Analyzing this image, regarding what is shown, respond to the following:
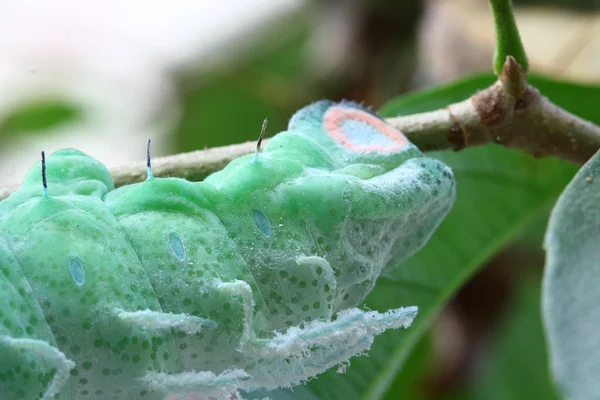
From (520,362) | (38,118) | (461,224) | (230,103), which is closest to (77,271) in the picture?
(461,224)

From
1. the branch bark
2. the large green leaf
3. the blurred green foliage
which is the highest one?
the branch bark

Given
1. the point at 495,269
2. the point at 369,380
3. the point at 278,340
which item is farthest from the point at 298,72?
the point at 278,340

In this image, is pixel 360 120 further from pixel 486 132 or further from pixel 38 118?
pixel 38 118

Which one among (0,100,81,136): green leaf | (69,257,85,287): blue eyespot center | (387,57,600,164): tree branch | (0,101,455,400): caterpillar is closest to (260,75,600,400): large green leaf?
(387,57,600,164): tree branch

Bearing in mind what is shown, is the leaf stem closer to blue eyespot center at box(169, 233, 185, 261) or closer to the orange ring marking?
the orange ring marking

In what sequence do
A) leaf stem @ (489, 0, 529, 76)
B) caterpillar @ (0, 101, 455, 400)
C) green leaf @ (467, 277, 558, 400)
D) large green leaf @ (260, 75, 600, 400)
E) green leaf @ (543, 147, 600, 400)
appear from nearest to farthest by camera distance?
green leaf @ (543, 147, 600, 400), caterpillar @ (0, 101, 455, 400), leaf stem @ (489, 0, 529, 76), large green leaf @ (260, 75, 600, 400), green leaf @ (467, 277, 558, 400)
